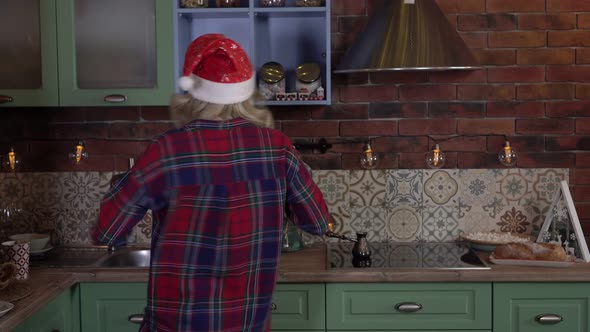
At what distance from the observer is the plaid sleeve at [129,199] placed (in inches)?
75.2

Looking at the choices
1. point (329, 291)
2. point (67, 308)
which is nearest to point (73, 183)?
point (67, 308)

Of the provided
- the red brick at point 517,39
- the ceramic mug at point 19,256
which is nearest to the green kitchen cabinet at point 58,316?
the ceramic mug at point 19,256

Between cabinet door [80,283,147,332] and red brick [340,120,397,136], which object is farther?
red brick [340,120,397,136]

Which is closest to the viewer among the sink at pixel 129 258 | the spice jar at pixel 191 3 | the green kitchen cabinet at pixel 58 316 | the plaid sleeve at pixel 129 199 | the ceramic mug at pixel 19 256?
the plaid sleeve at pixel 129 199

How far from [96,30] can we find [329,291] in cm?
142

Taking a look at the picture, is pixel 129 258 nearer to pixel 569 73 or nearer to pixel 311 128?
pixel 311 128

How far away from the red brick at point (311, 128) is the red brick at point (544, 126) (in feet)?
2.73

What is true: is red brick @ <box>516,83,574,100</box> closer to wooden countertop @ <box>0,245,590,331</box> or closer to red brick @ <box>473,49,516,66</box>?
red brick @ <box>473,49,516,66</box>

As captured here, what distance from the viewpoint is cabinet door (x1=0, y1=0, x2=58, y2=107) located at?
306cm

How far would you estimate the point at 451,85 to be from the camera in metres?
3.39

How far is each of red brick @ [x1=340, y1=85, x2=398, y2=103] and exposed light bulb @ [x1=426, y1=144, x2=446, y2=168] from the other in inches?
11.6

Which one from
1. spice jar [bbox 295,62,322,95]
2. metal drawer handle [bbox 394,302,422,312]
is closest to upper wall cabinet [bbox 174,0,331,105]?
spice jar [bbox 295,62,322,95]

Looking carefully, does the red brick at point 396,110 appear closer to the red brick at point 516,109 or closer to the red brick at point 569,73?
the red brick at point 516,109

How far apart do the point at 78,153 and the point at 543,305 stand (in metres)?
2.03
